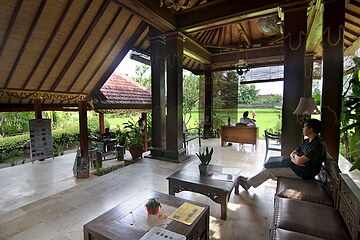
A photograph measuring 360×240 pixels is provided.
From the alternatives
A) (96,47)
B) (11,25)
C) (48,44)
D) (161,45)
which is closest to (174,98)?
(161,45)

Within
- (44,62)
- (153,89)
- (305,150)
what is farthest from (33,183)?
(305,150)

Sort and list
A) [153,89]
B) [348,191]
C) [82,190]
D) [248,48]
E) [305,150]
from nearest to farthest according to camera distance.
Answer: [348,191]
[305,150]
[82,190]
[153,89]
[248,48]

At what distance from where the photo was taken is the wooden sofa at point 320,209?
55.4 inches

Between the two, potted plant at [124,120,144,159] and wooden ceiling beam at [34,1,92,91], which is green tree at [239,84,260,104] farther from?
wooden ceiling beam at [34,1,92,91]

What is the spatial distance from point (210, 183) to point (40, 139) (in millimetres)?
6029

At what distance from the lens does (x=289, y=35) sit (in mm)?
3443

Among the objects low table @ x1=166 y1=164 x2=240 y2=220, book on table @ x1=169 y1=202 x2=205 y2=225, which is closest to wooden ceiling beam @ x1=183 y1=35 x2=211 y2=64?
low table @ x1=166 y1=164 x2=240 y2=220

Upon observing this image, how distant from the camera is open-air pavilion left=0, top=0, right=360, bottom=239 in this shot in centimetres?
318

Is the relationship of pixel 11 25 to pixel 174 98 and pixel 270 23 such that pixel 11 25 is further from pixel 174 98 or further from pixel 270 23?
pixel 270 23

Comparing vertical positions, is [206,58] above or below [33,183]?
above

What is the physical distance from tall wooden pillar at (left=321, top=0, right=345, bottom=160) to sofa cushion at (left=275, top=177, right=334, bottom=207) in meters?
1.27

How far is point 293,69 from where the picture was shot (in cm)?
345

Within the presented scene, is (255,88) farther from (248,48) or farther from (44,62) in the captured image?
(44,62)

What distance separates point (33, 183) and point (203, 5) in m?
5.35
